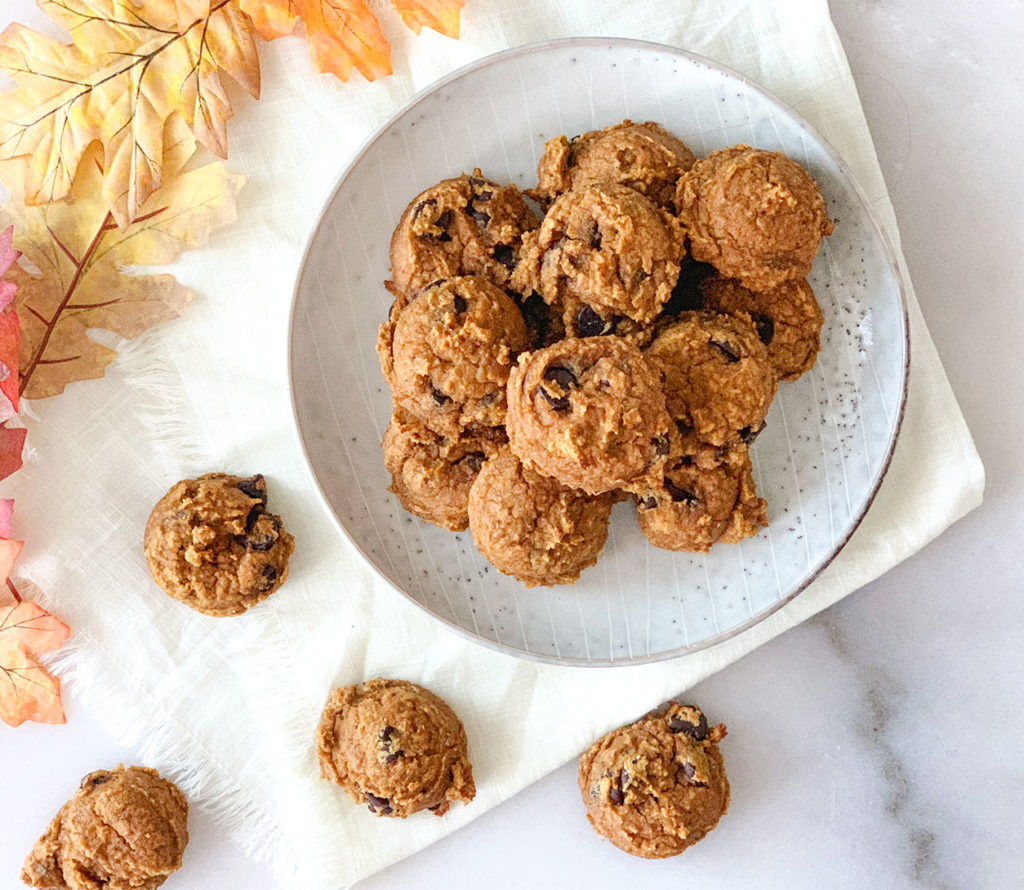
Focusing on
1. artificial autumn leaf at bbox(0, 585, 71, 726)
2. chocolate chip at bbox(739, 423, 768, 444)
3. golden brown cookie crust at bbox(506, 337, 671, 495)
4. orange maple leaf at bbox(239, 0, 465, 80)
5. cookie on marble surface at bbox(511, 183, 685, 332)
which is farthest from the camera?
artificial autumn leaf at bbox(0, 585, 71, 726)

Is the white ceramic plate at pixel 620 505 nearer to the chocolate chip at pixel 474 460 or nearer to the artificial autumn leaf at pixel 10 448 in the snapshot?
the chocolate chip at pixel 474 460

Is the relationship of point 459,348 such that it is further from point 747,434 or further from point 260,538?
point 260,538

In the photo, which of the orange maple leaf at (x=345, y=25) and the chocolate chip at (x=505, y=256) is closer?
the chocolate chip at (x=505, y=256)

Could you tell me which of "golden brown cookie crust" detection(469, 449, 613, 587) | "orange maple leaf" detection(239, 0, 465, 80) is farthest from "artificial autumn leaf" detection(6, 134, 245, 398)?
"golden brown cookie crust" detection(469, 449, 613, 587)

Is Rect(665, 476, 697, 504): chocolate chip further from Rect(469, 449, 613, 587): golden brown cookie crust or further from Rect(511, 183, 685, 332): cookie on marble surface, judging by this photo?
Rect(511, 183, 685, 332): cookie on marble surface

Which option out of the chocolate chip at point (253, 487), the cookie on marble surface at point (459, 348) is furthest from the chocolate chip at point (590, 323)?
the chocolate chip at point (253, 487)

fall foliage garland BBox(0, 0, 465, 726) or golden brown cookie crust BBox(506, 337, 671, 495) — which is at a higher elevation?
fall foliage garland BBox(0, 0, 465, 726)

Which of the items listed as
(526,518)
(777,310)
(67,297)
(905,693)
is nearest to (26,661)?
(67,297)

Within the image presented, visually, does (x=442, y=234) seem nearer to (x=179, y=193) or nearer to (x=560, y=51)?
(x=560, y=51)
